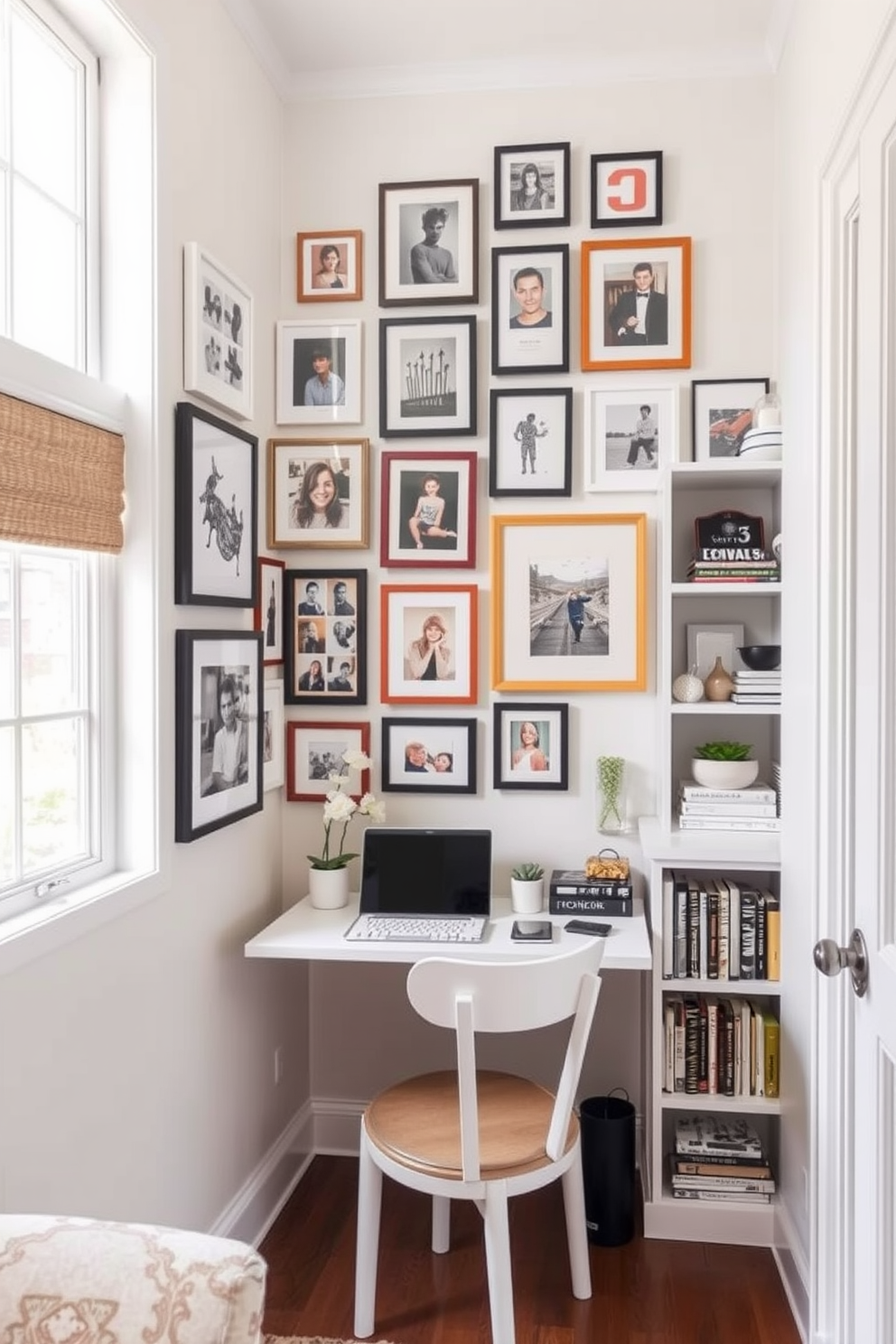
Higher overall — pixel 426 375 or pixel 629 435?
pixel 426 375

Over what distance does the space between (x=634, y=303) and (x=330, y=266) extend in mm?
846

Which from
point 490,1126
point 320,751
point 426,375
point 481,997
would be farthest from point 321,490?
point 490,1126

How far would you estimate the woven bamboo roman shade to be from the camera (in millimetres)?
1517

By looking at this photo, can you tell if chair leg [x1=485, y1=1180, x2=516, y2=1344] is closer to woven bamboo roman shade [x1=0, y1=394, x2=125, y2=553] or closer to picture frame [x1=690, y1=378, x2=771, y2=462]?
woven bamboo roman shade [x1=0, y1=394, x2=125, y2=553]

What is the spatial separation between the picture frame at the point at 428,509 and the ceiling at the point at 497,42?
3.32ft

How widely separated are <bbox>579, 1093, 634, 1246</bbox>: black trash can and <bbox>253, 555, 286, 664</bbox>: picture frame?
140 centimetres

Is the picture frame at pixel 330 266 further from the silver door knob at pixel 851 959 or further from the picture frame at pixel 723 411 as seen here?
the silver door knob at pixel 851 959

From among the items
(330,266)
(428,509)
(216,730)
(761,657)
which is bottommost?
(216,730)

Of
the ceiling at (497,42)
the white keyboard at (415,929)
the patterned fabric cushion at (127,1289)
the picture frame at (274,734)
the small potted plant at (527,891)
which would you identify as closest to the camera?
the patterned fabric cushion at (127,1289)

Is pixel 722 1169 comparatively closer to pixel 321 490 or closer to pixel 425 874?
pixel 425 874

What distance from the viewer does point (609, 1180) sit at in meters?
2.38

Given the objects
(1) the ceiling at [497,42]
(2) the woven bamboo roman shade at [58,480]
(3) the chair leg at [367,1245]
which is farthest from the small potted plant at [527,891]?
(1) the ceiling at [497,42]

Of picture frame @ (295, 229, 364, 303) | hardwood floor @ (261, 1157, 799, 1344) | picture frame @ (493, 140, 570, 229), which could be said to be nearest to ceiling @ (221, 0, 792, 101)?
picture frame @ (493, 140, 570, 229)

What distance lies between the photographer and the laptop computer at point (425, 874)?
252 cm
